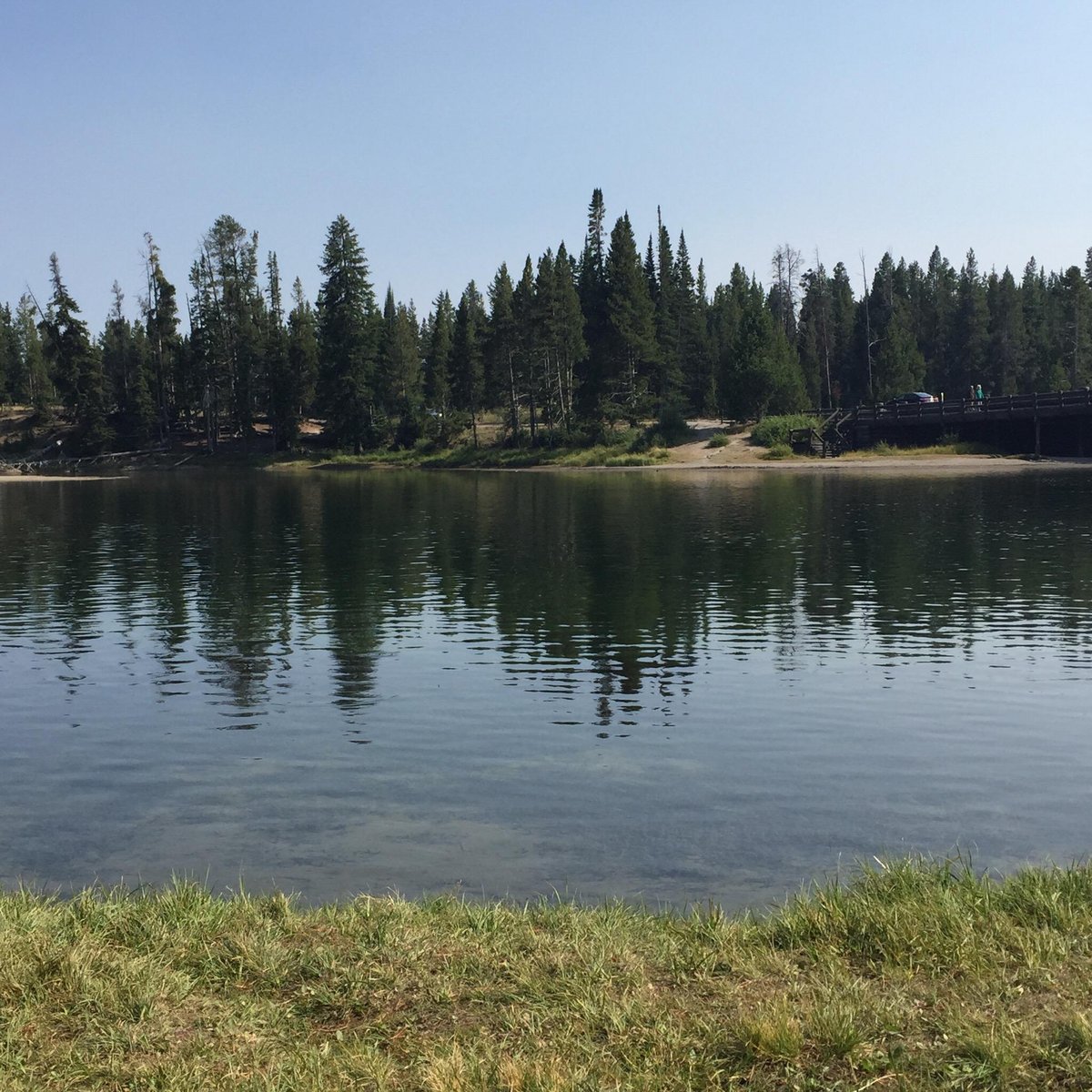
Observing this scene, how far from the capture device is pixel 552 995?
6.62 meters

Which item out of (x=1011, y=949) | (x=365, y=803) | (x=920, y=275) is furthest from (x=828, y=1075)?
(x=920, y=275)

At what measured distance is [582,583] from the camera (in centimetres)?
3119

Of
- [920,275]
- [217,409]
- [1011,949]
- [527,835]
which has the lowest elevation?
[527,835]

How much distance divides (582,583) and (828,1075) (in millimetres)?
25688

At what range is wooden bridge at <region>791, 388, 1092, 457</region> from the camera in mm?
80625

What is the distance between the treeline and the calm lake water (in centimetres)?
6851

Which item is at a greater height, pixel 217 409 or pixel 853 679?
pixel 217 409

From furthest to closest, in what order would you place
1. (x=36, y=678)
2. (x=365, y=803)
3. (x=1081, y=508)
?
(x=1081, y=508)
(x=36, y=678)
(x=365, y=803)

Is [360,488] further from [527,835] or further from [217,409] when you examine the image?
[527,835]

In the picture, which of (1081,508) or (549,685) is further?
(1081,508)

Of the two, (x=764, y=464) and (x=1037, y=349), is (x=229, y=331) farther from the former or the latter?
(x=1037, y=349)

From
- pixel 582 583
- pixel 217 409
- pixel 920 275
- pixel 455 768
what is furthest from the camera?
pixel 920 275

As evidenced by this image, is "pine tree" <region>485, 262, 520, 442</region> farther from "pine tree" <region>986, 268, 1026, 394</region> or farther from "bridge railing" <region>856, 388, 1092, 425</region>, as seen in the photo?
"pine tree" <region>986, 268, 1026, 394</region>

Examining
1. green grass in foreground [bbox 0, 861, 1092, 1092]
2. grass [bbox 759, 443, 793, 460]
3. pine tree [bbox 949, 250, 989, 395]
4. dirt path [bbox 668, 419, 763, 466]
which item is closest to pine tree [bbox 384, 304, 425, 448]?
dirt path [bbox 668, 419, 763, 466]
